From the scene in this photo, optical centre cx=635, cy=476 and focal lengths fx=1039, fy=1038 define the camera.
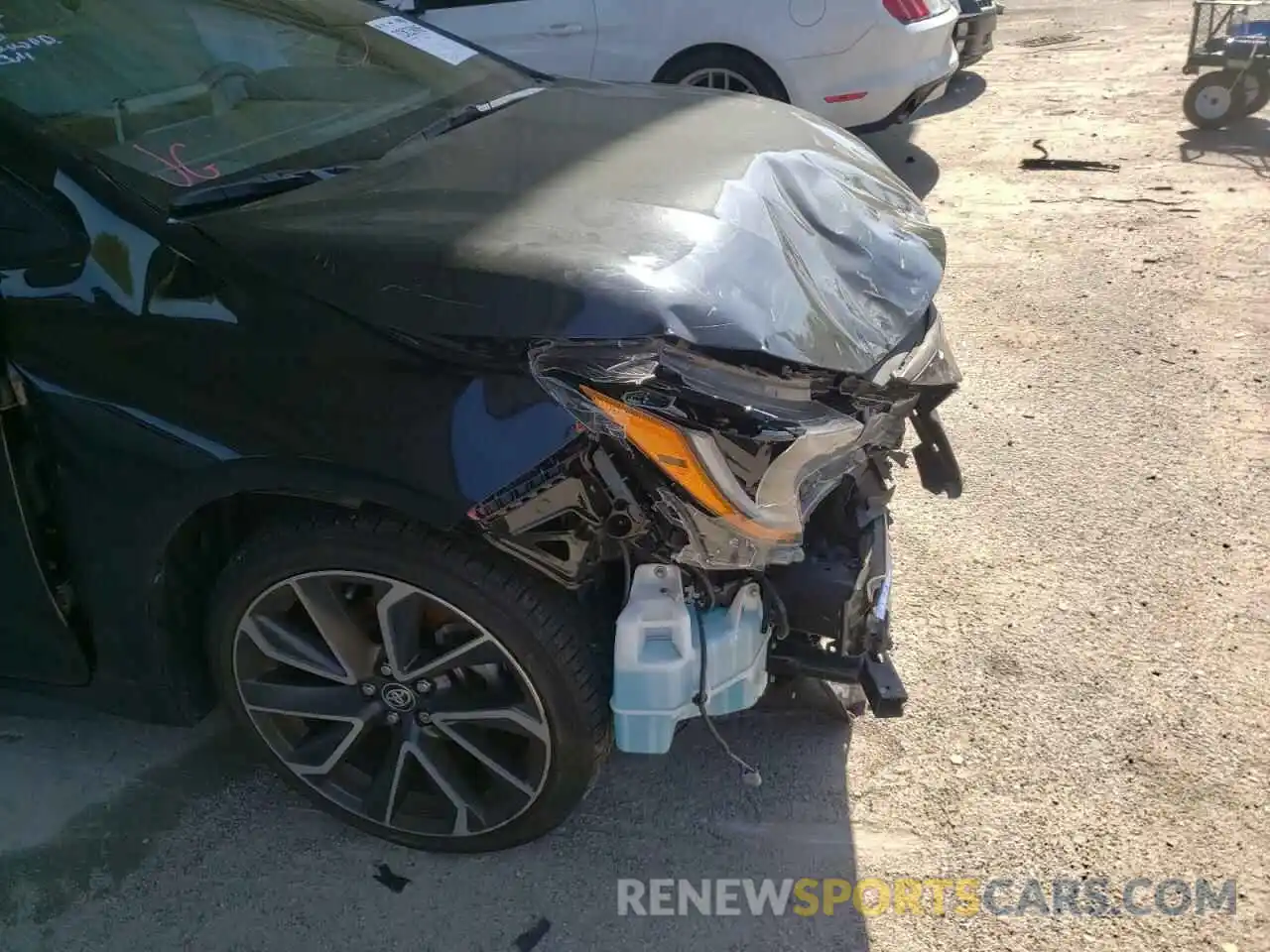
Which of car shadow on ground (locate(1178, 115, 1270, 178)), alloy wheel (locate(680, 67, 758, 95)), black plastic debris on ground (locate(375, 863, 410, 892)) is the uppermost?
alloy wheel (locate(680, 67, 758, 95))

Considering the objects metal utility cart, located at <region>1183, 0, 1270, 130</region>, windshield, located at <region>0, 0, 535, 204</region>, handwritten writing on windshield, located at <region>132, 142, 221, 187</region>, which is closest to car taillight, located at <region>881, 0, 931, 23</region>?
metal utility cart, located at <region>1183, 0, 1270, 130</region>

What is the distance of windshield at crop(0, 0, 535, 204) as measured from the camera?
223 cm

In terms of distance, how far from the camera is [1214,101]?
23.7 ft

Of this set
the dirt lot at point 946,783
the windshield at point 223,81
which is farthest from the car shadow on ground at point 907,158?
the windshield at point 223,81

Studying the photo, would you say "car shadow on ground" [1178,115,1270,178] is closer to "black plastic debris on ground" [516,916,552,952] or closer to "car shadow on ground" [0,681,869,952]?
"car shadow on ground" [0,681,869,952]

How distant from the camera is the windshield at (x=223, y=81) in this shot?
2.23m

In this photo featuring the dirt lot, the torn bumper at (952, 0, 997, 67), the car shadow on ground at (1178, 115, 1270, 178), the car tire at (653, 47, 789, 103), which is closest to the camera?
the dirt lot

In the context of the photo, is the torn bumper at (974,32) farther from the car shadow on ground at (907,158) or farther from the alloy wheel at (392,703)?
the alloy wheel at (392,703)

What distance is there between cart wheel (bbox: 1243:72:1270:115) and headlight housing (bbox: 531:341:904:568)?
22.6 ft

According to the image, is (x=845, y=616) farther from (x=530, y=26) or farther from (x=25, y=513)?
(x=530, y=26)

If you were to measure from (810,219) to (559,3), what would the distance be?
4454 millimetres

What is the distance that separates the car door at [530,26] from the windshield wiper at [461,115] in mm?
3332

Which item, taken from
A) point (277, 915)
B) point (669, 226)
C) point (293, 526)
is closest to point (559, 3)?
point (669, 226)

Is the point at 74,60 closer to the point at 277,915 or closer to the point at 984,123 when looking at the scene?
the point at 277,915
